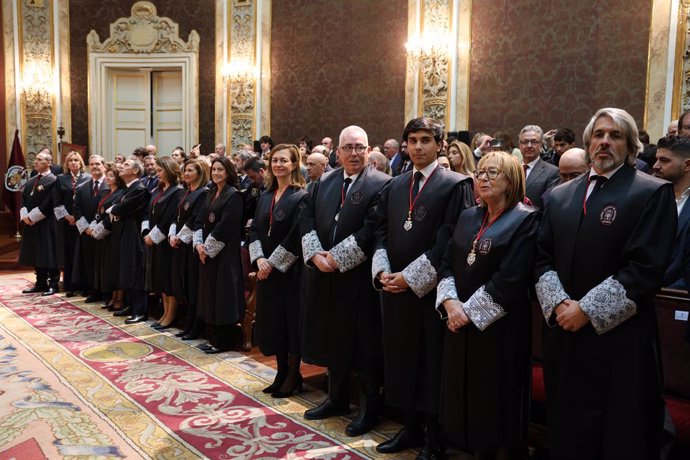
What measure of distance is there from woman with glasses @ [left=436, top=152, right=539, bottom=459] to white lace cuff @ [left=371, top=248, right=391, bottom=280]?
1.67ft

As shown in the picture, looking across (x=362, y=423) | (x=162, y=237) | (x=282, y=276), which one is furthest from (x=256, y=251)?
(x=162, y=237)

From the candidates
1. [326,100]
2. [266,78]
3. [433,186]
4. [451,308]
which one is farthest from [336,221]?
[266,78]

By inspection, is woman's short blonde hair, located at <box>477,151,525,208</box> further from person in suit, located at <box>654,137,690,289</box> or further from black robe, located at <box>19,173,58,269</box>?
black robe, located at <box>19,173,58,269</box>

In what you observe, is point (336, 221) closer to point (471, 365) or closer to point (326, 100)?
point (471, 365)

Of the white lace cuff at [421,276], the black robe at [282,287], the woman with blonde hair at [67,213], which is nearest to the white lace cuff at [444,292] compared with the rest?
the white lace cuff at [421,276]

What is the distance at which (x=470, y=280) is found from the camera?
123 inches

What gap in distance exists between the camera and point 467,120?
9.84 m

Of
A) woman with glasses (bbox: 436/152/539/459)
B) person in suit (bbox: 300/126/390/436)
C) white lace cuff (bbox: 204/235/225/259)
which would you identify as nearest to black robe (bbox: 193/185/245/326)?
white lace cuff (bbox: 204/235/225/259)

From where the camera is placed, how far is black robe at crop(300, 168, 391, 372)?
3902 mm

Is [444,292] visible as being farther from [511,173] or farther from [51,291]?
[51,291]

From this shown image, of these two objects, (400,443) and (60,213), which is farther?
(60,213)

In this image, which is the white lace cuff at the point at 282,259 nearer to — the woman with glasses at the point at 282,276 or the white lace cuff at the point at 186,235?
the woman with glasses at the point at 282,276

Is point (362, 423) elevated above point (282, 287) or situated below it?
below

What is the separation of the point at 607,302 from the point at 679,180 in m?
1.38
